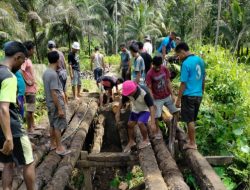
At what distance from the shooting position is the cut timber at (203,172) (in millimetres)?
4613

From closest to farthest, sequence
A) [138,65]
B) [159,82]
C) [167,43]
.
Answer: [159,82], [138,65], [167,43]

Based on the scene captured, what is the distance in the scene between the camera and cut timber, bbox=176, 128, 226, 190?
4613mm

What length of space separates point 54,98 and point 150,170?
6.78 ft

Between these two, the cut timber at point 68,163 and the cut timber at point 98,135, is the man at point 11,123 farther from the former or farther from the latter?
the cut timber at point 98,135

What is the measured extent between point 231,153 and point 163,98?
1.74 m

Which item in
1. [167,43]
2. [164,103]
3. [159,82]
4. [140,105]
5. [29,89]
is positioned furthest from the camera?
[167,43]

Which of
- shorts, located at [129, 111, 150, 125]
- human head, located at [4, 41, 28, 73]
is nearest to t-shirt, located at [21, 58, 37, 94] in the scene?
shorts, located at [129, 111, 150, 125]

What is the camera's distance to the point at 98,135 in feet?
28.6

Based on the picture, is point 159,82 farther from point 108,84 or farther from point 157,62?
point 108,84

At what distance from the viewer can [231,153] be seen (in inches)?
253

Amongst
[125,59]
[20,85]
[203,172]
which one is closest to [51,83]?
[20,85]

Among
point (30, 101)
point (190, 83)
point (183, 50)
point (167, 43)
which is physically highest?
point (183, 50)

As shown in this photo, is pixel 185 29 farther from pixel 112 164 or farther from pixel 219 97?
pixel 112 164

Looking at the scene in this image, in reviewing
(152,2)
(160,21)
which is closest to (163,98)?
(160,21)
